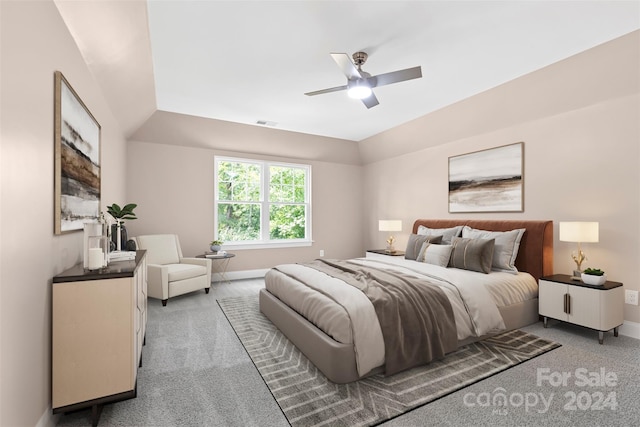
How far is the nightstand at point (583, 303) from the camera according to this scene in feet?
9.37

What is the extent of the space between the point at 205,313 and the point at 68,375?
83.1 inches

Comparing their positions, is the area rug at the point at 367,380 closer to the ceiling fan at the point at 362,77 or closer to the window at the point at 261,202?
the ceiling fan at the point at 362,77

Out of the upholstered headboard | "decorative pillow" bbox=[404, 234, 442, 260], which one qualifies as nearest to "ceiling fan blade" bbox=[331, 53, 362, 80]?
"decorative pillow" bbox=[404, 234, 442, 260]

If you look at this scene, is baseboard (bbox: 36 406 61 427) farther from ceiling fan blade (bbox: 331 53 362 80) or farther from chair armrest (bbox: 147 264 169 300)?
ceiling fan blade (bbox: 331 53 362 80)

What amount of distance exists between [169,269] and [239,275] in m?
1.62

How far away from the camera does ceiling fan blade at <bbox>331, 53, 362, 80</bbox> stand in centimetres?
253

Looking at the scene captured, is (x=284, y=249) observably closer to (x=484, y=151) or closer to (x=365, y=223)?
(x=365, y=223)

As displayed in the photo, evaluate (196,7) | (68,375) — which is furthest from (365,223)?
(68,375)

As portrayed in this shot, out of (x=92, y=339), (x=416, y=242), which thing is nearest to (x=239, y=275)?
(x=416, y=242)

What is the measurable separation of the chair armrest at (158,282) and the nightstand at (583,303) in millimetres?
4506

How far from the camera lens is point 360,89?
299 cm

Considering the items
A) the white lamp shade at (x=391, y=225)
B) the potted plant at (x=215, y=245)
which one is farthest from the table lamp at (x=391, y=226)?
the potted plant at (x=215, y=245)

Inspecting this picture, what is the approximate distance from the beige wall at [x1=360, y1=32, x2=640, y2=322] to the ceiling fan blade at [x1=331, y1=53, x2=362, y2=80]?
2.06 metres

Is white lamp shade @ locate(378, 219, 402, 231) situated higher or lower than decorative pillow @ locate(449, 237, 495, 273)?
higher
